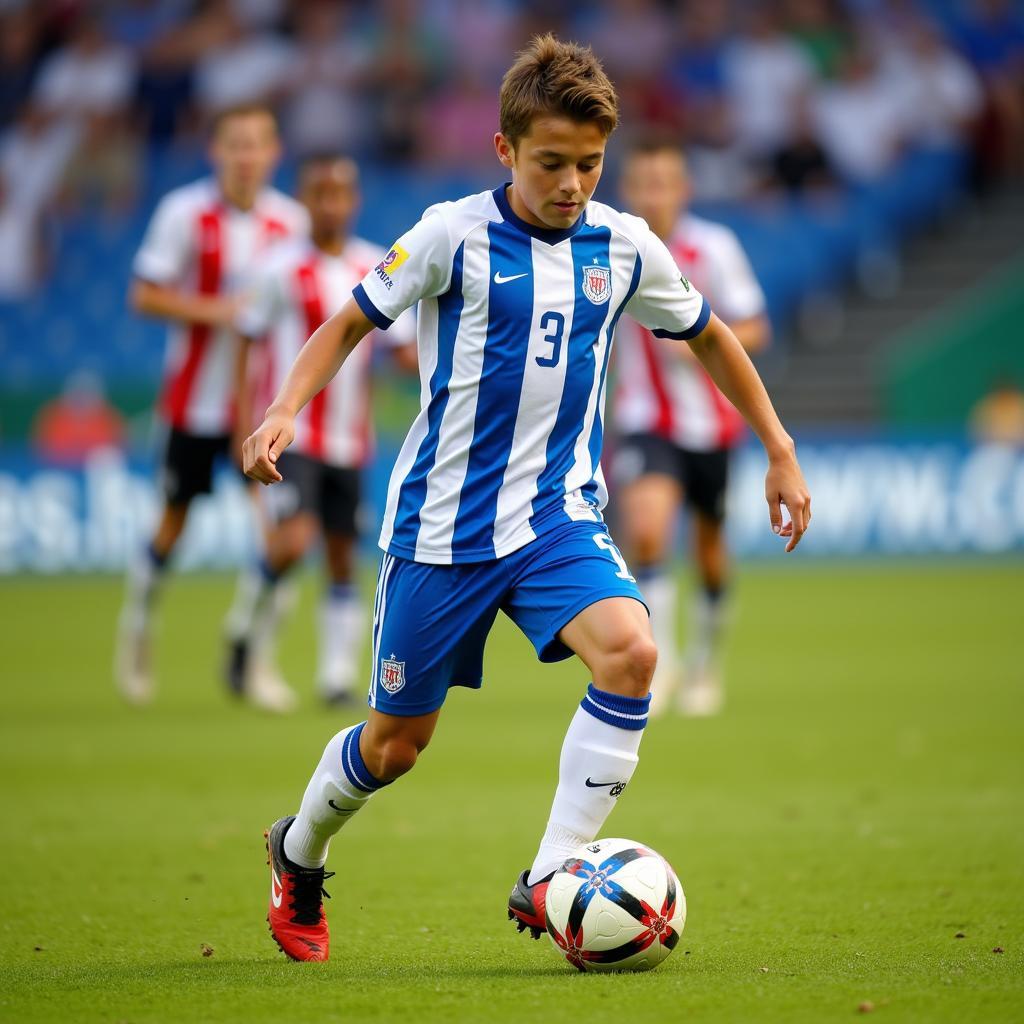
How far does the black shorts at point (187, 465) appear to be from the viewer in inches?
396

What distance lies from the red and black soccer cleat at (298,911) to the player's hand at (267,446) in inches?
42.1

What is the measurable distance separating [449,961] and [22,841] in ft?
8.10

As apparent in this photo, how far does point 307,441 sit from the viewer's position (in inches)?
379

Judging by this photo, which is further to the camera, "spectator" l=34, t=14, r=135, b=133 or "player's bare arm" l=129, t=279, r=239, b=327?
"spectator" l=34, t=14, r=135, b=133

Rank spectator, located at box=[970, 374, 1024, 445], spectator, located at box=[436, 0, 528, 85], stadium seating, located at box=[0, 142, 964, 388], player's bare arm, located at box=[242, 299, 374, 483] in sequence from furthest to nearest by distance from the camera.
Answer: spectator, located at box=[436, 0, 528, 85] → stadium seating, located at box=[0, 142, 964, 388] → spectator, located at box=[970, 374, 1024, 445] → player's bare arm, located at box=[242, 299, 374, 483]

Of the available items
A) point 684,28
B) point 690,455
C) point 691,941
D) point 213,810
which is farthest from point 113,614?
point 684,28

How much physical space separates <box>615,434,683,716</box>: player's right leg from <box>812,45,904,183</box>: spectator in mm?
13660

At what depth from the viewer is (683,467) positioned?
972cm

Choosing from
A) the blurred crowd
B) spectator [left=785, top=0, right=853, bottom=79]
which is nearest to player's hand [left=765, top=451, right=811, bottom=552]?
the blurred crowd

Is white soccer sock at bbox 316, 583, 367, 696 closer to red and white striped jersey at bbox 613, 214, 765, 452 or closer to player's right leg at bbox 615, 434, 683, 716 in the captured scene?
player's right leg at bbox 615, 434, 683, 716

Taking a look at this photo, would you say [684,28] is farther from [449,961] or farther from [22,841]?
[449,961]

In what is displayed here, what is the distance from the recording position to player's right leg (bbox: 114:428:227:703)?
10016 mm

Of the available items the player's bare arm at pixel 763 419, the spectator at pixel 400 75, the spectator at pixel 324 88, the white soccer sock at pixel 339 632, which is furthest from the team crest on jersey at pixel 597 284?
the spectator at pixel 400 75

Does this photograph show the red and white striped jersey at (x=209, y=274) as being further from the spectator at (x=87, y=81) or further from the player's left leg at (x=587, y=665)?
the spectator at (x=87, y=81)
